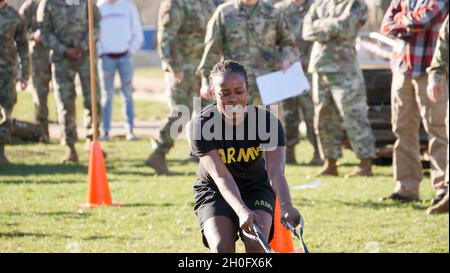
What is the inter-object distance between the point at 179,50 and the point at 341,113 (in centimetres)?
207

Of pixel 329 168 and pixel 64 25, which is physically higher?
pixel 64 25

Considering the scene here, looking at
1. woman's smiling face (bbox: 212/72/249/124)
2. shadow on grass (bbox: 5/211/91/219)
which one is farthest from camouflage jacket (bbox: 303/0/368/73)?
woman's smiling face (bbox: 212/72/249/124)

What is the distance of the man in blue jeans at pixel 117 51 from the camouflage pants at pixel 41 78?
3.29 ft

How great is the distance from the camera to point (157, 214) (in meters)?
9.86

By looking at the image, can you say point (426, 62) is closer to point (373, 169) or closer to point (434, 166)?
point (434, 166)

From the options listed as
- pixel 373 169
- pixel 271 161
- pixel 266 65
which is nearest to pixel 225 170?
pixel 271 161

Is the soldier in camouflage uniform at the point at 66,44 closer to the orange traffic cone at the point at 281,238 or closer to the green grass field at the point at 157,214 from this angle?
the green grass field at the point at 157,214

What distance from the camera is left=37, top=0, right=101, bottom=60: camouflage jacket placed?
13.2 meters

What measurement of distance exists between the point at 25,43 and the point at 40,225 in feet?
14.8

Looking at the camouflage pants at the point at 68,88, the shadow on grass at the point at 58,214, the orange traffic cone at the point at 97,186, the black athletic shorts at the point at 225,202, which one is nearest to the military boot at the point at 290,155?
the camouflage pants at the point at 68,88

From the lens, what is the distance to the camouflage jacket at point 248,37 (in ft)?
35.6

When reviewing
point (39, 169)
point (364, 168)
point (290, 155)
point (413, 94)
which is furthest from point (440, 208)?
point (39, 169)

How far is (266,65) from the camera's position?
1112 cm

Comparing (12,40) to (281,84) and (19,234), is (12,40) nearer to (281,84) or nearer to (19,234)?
(281,84)
